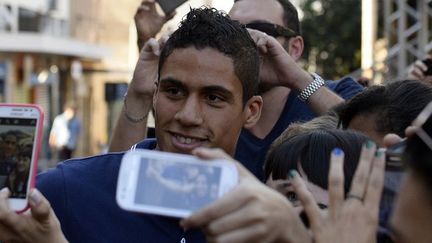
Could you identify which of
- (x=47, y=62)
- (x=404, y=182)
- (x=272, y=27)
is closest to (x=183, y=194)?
(x=404, y=182)

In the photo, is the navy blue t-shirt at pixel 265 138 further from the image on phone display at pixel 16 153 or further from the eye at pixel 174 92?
the image on phone display at pixel 16 153

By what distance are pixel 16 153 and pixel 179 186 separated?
0.64 meters

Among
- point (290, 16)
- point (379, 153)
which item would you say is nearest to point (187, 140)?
point (379, 153)

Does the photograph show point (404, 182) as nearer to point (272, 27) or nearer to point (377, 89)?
point (377, 89)

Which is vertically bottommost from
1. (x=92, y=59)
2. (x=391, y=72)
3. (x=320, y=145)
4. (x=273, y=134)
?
(x=92, y=59)

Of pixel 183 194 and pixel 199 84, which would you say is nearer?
pixel 183 194

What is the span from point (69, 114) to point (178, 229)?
843 inches

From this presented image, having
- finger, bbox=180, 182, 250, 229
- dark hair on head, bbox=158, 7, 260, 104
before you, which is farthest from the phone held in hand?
finger, bbox=180, 182, 250, 229

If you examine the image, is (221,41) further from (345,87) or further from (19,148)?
(345,87)

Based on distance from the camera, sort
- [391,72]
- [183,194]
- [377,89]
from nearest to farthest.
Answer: [183,194], [377,89], [391,72]

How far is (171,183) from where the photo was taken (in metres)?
1.95

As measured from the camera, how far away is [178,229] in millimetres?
2832

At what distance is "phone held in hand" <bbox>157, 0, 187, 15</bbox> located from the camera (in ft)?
15.4

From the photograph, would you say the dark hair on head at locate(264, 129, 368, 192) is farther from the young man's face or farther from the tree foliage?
the tree foliage
